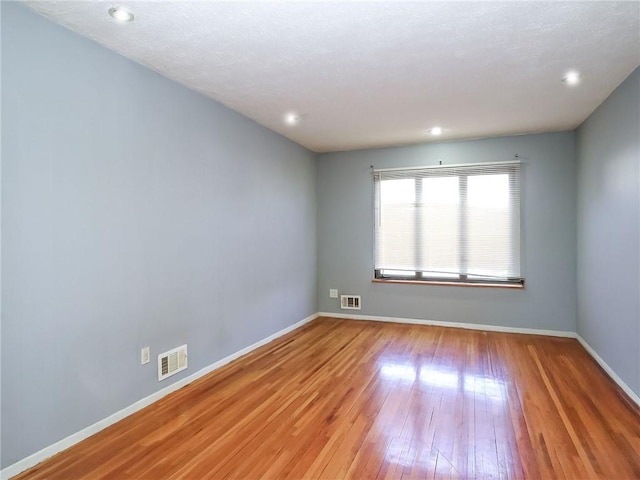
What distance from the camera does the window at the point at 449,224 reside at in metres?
4.77

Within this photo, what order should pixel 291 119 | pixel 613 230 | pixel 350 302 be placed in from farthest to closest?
pixel 350 302 < pixel 291 119 < pixel 613 230

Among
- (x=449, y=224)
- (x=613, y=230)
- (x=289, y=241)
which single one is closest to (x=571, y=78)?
(x=613, y=230)

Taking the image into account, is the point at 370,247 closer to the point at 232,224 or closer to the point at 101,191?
the point at 232,224

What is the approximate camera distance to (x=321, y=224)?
5.75 m

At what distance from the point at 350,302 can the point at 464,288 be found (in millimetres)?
1637

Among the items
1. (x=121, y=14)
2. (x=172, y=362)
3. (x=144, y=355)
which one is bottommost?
(x=172, y=362)

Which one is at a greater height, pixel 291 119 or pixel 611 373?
pixel 291 119

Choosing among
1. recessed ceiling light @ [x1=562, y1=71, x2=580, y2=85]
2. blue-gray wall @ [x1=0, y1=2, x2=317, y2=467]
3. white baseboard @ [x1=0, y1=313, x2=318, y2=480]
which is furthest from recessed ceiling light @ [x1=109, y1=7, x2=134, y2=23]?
recessed ceiling light @ [x1=562, y1=71, x2=580, y2=85]

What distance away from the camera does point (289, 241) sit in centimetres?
492

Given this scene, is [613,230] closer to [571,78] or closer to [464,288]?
[571,78]

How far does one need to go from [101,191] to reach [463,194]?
4220mm

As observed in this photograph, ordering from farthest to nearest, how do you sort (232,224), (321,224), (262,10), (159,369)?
(321,224) → (232,224) → (159,369) → (262,10)

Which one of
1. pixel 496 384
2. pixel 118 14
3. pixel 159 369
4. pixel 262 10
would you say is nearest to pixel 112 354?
pixel 159 369

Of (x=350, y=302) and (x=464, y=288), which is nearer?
(x=464, y=288)
